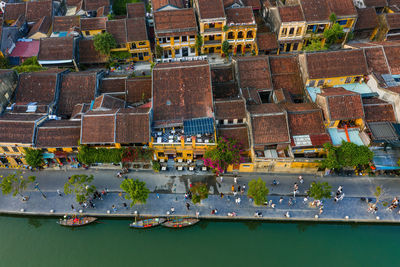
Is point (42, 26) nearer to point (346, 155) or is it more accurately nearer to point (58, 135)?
point (58, 135)

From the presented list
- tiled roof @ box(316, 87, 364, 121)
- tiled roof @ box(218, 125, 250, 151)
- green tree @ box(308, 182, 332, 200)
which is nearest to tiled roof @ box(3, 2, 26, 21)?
tiled roof @ box(218, 125, 250, 151)

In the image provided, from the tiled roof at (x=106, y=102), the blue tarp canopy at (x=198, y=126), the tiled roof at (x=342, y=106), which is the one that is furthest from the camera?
the tiled roof at (x=106, y=102)

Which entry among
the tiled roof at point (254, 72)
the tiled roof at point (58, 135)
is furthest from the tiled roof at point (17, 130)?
the tiled roof at point (254, 72)

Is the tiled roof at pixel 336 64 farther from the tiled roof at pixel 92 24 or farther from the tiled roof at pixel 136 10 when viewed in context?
the tiled roof at pixel 92 24

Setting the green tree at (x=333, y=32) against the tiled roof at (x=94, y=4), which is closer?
the green tree at (x=333, y=32)

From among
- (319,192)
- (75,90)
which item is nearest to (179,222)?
(319,192)

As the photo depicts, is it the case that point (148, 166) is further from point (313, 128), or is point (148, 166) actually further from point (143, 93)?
point (313, 128)

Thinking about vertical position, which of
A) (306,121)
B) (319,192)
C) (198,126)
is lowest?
(319,192)

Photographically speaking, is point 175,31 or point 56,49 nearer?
point 175,31
